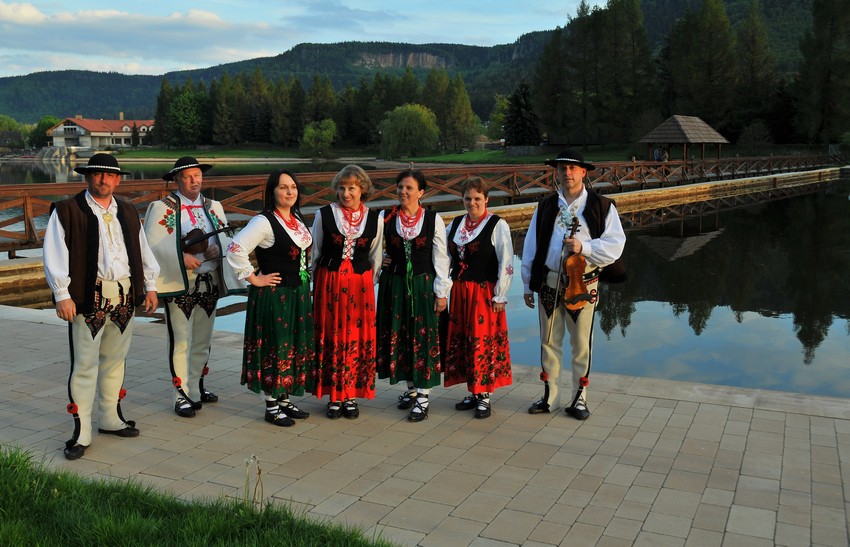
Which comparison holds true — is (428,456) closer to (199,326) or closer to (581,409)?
(581,409)

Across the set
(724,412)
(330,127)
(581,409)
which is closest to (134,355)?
(581,409)

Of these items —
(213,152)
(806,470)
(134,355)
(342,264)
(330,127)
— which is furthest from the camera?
(213,152)

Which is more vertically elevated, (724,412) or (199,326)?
(199,326)

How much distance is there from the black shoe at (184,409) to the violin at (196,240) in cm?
96

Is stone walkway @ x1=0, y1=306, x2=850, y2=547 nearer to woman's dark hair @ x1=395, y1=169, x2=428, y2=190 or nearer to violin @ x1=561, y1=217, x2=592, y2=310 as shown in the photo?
violin @ x1=561, y1=217, x2=592, y2=310

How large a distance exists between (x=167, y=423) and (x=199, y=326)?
651 mm

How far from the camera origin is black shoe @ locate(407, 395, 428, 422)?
15.5ft

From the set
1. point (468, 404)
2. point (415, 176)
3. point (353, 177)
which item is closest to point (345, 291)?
point (353, 177)

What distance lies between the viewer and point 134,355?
20.7 ft

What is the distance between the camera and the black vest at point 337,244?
4.59 metres

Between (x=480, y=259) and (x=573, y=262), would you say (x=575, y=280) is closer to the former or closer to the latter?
(x=573, y=262)

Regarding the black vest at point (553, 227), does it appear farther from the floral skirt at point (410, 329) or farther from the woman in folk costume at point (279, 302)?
the woman in folk costume at point (279, 302)

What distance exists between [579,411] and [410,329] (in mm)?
1192

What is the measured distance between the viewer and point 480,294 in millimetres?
4754
